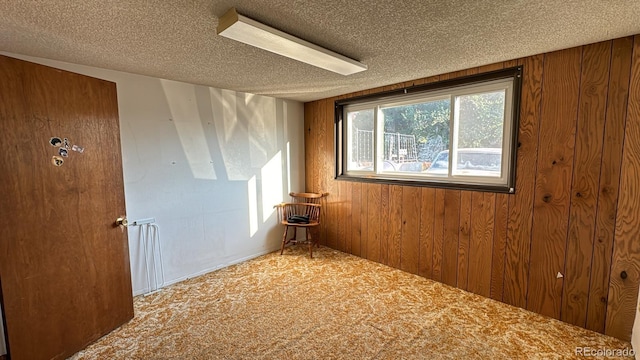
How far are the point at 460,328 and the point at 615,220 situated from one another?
137cm

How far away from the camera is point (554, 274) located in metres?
2.33

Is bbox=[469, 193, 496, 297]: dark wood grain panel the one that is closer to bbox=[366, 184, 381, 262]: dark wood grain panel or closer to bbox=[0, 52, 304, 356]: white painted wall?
bbox=[366, 184, 381, 262]: dark wood grain panel

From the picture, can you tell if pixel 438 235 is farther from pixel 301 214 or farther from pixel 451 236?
pixel 301 214

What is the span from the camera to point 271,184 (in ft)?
13.0

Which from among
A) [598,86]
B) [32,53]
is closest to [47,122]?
[32,53]

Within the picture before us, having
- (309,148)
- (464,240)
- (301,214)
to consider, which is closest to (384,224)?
(464,240)

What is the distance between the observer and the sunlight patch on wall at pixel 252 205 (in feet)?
12.2

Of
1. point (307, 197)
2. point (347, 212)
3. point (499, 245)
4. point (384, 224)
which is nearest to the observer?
point (499, 245)

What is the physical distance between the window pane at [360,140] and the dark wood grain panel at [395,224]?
0.52m

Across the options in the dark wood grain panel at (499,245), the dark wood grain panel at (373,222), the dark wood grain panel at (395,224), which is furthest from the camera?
the dark wood grain panel at (373,222)

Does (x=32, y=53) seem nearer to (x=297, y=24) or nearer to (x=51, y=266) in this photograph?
(x=51, y=266)

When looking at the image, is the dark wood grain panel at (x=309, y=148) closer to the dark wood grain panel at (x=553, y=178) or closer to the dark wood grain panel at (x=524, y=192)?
the dark wood grain panel at (x=524, y=192)

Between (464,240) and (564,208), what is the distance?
854 millimetres

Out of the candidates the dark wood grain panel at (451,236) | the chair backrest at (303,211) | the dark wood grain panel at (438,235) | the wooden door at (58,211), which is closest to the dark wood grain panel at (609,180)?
the dark wood grain panel at (451,236)
